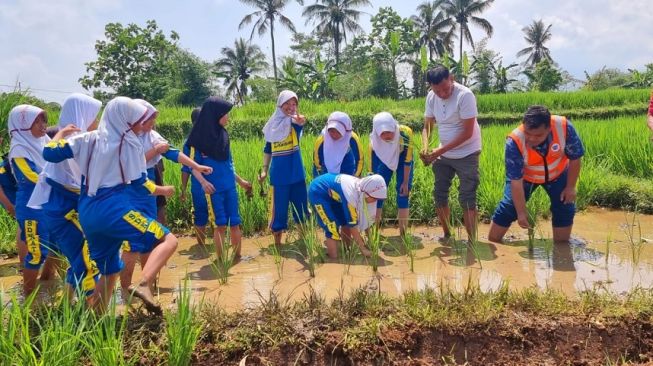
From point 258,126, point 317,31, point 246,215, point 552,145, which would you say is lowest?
point 246,215

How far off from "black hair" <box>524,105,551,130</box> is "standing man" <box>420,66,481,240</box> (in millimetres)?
574

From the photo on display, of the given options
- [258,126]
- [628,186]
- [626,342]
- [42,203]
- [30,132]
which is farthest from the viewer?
[258,126]

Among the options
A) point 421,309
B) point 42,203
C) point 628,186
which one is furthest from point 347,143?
point 628,186

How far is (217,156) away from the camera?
4023mm

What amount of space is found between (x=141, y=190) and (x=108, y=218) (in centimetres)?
30

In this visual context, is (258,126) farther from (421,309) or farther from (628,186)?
(421,309)

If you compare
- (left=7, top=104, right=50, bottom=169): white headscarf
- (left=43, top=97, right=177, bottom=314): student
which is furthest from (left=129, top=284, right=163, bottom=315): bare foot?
(left=7, top=104, right=50, bottom=169): white headscarf

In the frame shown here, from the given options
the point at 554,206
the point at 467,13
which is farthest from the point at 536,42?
the point at 554,206

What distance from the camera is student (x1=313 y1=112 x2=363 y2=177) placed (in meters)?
4.34

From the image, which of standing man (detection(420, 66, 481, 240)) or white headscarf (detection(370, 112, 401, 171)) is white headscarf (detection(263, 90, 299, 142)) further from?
standing man (detection(420, 66, 481, 240))

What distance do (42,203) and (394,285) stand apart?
Answer: 232 cm

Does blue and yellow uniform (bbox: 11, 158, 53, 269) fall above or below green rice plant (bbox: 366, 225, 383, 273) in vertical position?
above

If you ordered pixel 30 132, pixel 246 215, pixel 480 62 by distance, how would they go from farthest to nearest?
1. pixel 480 62
2. pixel 246 215
3. pixel 30 132

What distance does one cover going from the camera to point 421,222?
536 centimetres
